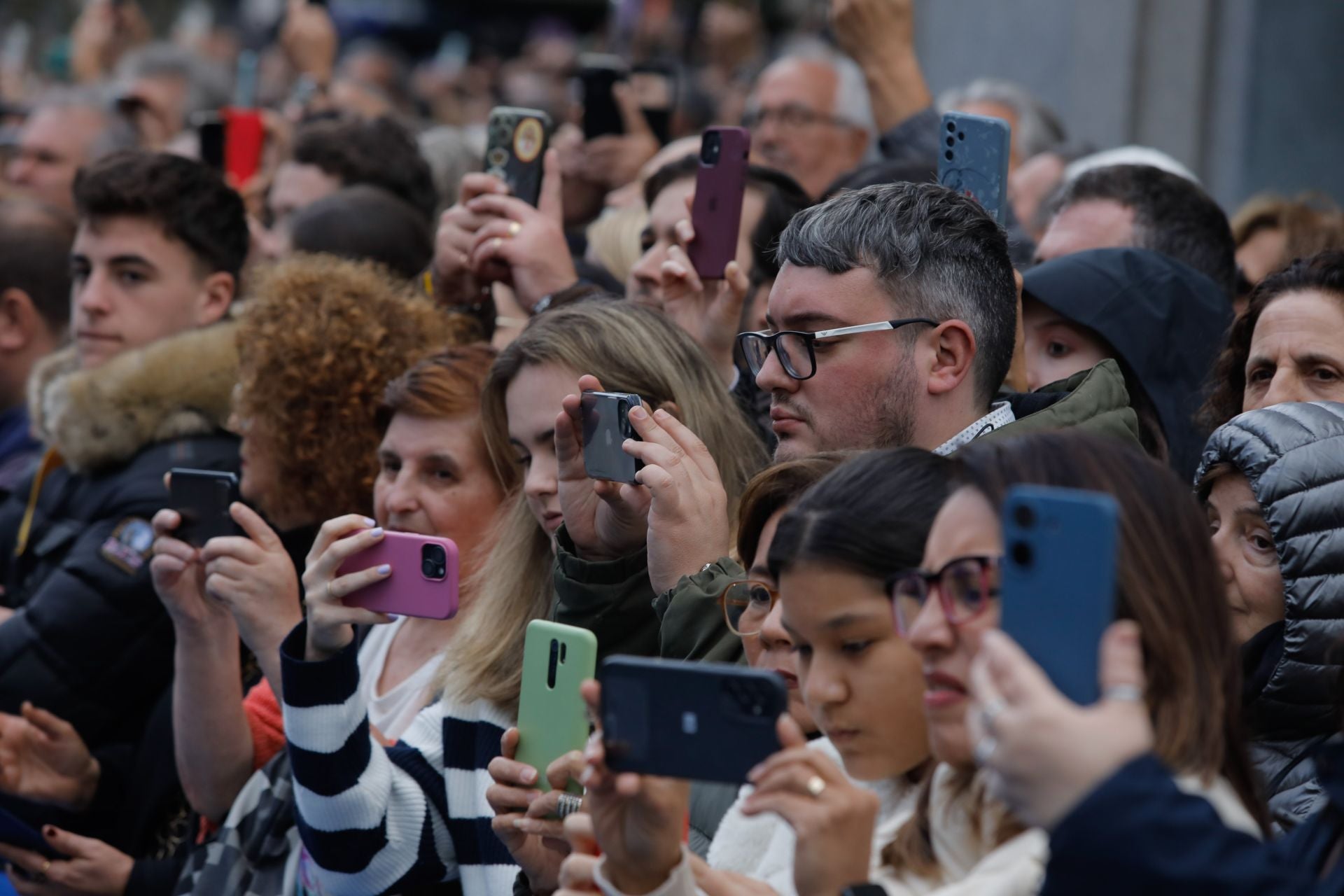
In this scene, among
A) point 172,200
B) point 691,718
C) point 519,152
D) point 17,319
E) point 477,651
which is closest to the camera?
point 691,718

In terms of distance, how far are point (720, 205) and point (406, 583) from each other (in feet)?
4.12

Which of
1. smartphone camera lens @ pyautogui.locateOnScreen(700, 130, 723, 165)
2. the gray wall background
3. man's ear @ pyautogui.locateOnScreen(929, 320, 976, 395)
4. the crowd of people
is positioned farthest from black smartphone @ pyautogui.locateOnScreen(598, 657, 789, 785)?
the gray wall background

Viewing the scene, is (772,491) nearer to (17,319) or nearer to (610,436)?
(610,436)

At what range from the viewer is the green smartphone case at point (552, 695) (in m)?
2.63

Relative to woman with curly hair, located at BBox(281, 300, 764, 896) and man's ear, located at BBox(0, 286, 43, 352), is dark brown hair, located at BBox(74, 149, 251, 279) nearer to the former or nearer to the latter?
man's ear, located at BBox(0, 286, 43, 352)

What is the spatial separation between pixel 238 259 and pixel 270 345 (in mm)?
1312

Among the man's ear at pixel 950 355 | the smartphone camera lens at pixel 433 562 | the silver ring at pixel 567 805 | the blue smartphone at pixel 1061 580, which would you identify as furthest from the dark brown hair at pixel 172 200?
the blue smartphone at pixel 1061 580

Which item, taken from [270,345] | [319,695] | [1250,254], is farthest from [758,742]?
[1250,254]

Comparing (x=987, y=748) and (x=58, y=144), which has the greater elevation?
(x=58, y=144)

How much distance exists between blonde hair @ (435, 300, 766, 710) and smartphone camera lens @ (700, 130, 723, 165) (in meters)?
0.55

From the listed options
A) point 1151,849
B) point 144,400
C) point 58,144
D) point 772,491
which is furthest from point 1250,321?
point 58,144

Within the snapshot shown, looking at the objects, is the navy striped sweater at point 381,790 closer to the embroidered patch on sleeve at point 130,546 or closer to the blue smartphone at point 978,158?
the embroidered patch on sleeve at point 130,546

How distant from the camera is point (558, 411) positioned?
133 inches

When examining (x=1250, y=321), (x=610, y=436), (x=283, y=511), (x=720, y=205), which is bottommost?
(x=283, y=511)
